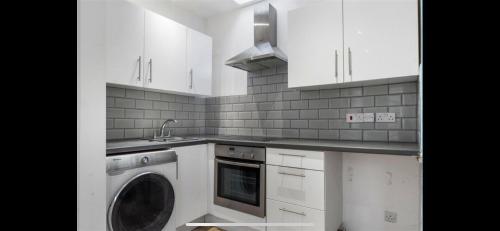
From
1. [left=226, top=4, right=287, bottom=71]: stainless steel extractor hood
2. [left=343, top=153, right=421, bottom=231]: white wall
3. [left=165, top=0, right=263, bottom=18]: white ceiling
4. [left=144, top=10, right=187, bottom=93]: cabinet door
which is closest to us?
[left=343, top=153, right=421, bottom=231]: white wall

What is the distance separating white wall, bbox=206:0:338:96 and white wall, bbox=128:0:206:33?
0.15m

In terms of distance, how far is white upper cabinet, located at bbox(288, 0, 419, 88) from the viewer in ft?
4.75

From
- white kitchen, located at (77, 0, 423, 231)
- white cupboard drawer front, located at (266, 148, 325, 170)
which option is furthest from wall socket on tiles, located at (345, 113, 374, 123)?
white cupboard drawer front, located at (266, 148, 325, 170)

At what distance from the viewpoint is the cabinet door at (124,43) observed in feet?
5.52

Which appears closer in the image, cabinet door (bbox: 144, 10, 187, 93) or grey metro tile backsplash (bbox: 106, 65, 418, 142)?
grey metro tile backsplash (bbox: 106, 65, 418, 142)

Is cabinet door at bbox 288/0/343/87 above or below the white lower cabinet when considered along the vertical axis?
above

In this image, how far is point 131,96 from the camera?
2.12 metres

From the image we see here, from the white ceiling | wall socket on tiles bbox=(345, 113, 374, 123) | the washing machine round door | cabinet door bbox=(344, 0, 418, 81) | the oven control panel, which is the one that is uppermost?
the white ceiling

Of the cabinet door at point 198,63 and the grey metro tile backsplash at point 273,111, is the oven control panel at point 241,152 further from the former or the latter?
the cabinet door at point 198,63

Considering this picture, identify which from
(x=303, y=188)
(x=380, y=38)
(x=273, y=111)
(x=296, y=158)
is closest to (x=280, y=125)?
(x=273, y=111)

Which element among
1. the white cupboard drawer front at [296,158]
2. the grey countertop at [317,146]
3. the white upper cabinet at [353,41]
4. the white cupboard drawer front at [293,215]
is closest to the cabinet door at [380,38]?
the white upper cabinet at [353,41]

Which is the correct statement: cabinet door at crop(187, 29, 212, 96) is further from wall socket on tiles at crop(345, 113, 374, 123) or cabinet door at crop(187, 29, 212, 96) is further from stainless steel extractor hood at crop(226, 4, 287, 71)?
wall socket on tiles at crop(345, 113, 374, 123)
